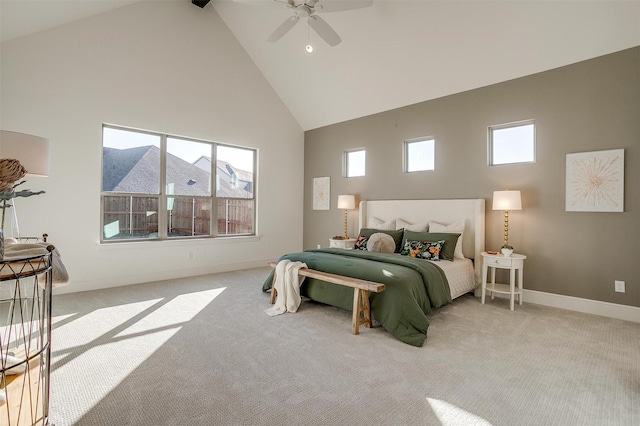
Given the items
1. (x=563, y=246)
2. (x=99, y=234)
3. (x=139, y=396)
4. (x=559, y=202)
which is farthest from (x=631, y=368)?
(x=99, y=234)

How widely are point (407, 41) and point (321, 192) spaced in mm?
3223

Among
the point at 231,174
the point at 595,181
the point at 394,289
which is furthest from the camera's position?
the point at 231,174

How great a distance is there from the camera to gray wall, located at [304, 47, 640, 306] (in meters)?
3.38

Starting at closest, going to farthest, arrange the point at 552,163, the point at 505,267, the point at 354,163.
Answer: the point at 505,267 < the point at 552,163 < the point at 354,163

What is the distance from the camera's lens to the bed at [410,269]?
287 centimetres

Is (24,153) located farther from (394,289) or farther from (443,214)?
(443,214)

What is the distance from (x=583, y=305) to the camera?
11.9 ft

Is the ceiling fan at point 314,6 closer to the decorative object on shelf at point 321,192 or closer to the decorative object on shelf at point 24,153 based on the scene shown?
the decorative object on shelf at point 24,153

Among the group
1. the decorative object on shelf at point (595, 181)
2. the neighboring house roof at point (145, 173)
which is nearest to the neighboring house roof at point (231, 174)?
the neighboring house roof at point (145, 173)

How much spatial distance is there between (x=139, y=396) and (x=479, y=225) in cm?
410

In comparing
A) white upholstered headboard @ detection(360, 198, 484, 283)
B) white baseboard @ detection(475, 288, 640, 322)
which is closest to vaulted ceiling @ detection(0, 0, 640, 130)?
white upholstered headboard @ detection(360, 198, 484, 283)

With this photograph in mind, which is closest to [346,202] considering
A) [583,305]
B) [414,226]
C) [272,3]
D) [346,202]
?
[346,202]

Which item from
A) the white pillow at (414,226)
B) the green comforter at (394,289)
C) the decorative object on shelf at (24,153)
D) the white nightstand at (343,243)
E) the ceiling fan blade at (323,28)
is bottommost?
the green comforter at (394,289)

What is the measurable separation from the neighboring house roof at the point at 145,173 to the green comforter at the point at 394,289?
264 cm
